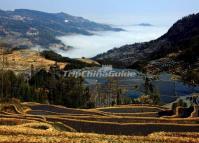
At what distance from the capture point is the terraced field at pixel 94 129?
4072 centimetres

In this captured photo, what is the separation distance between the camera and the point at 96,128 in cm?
5906

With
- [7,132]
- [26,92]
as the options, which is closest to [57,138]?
[7,132]

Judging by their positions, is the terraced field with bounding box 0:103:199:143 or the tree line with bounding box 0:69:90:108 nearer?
the terraced field with bounding box 0:103:199:143

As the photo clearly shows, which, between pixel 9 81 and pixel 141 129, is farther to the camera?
pixel 9 81

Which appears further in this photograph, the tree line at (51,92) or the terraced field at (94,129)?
the tree line at (51,92)

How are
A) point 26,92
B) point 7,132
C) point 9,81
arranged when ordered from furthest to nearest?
1. point 9,81
2. point 26,92
3. point 7,132

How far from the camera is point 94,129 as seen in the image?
58.9 m

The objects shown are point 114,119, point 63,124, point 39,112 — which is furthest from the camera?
point 39,112

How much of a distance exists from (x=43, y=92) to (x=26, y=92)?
27.3 feet

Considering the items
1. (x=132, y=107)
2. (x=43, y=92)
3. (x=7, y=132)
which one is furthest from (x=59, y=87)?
(x=7, y=132)

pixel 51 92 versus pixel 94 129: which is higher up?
pixel 51 92

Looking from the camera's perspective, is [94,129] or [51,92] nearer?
[94,129]

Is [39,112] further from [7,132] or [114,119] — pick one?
[7,132]

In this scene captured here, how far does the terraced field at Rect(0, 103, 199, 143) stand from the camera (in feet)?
134
